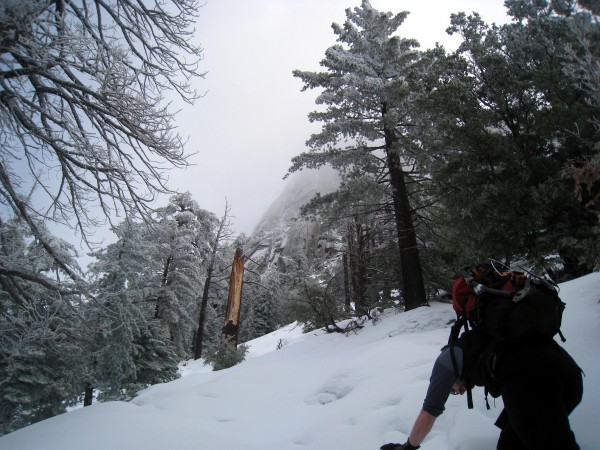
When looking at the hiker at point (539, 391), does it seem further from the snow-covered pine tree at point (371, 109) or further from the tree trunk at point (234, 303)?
the tree trunk at point (234, 303)

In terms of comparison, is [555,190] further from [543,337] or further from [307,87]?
[307,87]

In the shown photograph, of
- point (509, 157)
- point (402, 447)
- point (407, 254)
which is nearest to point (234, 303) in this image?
point (407, 254)

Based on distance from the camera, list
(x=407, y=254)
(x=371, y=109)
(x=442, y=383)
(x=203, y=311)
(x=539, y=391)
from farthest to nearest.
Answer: (x=203, y=311) → (x=371, y=109) → (x=407, y=254) → (x=442, y=383) → (x=539, y=391)

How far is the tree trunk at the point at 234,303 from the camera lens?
12.0 metres

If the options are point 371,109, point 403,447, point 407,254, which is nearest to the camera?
point 403,447

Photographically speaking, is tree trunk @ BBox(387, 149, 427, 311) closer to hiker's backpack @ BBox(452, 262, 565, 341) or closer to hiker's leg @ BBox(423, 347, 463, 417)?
hiker's backpack @ BBox(452, 262, 565, 341)

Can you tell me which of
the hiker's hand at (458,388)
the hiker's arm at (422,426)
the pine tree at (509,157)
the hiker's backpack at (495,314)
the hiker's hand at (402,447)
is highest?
the pine tree at (509,157)

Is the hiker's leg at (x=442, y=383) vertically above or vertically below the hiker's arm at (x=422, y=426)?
above

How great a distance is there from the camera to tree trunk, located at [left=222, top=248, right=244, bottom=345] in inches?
473

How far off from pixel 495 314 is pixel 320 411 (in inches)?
141

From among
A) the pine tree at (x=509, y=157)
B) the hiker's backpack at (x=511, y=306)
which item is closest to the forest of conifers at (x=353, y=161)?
the pine tree at (x=509, y=157)

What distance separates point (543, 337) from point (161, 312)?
18339mm

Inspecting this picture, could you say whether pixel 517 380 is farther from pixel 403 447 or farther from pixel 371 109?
pixel 371 109

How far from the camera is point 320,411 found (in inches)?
180
